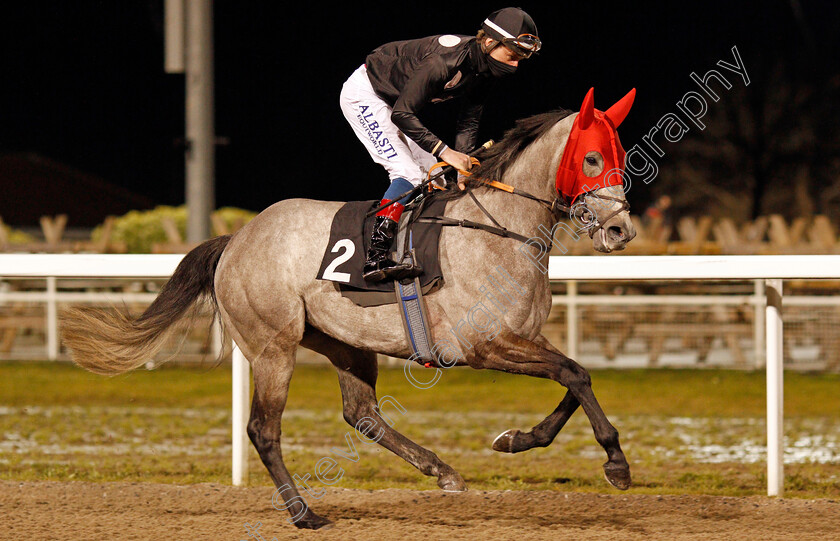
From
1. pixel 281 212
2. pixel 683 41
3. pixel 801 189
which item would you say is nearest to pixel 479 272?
pixel 281 212

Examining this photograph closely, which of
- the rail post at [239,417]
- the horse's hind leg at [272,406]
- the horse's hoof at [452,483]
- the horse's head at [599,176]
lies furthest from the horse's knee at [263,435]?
the horse's head at [599,176]

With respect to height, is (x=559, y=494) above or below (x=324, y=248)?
below

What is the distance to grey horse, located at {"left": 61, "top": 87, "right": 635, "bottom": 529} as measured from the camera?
3713 millimetres

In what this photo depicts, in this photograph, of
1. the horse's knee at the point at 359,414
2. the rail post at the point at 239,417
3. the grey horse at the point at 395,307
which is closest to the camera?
the grey horse at the point at 395,307

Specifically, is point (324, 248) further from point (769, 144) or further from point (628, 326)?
point (769, 144)

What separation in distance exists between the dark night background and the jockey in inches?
300

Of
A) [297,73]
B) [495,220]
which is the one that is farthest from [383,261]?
[297,73]

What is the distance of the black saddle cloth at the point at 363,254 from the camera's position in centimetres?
390

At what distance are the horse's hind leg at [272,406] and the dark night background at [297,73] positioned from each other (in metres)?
7.91

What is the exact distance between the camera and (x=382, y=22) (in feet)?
50.1

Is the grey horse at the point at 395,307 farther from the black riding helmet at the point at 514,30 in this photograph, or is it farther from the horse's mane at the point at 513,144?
the black riding helmet at the point at 514,30

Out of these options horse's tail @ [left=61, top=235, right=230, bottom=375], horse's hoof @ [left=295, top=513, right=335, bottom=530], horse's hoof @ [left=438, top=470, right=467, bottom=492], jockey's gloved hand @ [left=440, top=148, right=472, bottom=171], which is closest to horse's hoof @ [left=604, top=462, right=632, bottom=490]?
horse's hoof @ [left=438, top=470, right=467, bottom=492]

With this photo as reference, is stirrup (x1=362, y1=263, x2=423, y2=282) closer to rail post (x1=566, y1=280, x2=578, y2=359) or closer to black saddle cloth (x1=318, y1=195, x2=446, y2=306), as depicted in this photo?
black saddle cloth (x1=318, y1=195, x2=446, y2=306)

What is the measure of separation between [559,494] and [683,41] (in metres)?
14.9
